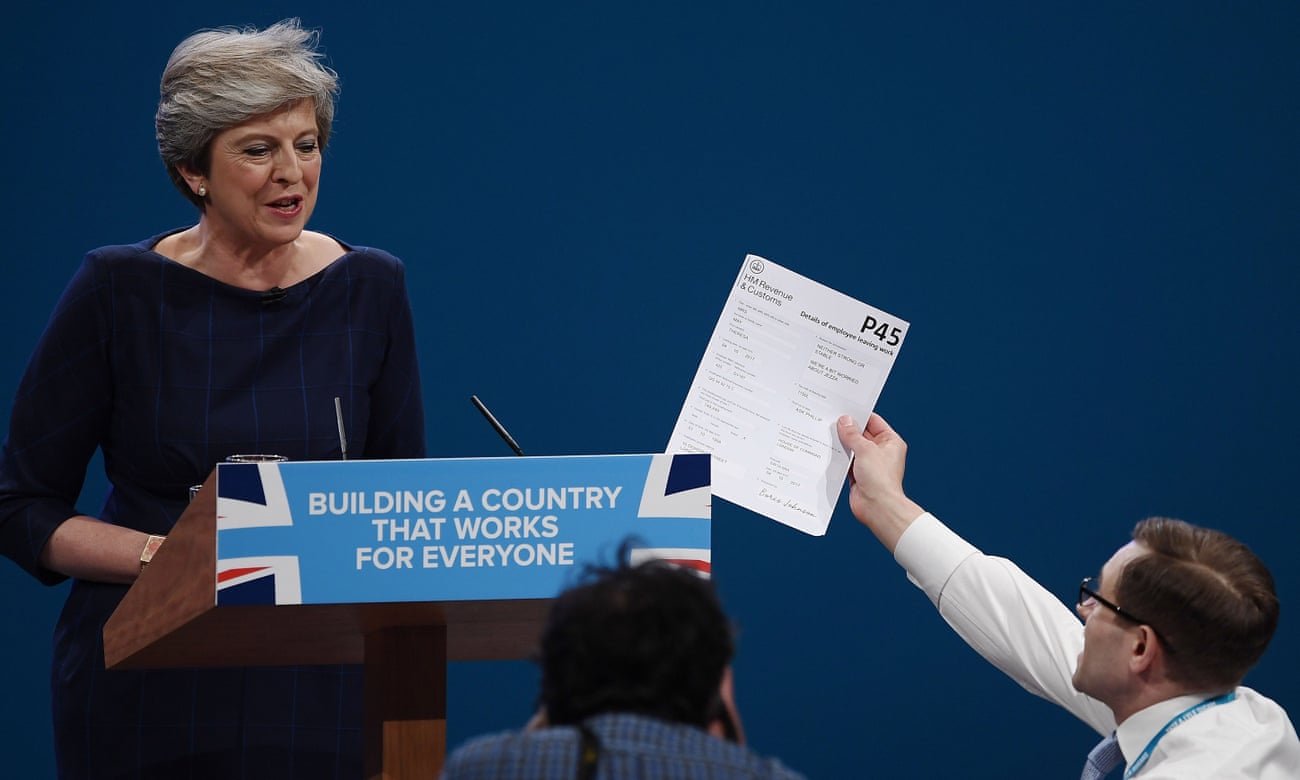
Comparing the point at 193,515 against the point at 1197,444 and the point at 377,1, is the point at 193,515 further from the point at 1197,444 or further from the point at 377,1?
the point at 1197,444

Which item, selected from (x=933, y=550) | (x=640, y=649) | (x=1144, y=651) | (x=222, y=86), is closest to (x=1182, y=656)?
(x=1144, y=651)

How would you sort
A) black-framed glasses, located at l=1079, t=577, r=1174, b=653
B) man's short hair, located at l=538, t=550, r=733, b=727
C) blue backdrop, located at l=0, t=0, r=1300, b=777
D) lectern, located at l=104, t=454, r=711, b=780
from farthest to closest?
blue backdrop, located at l=0, t=0, r=1300, b=777
black-framed glasses, located at l=1079, t=577, r=1174, b=653
lectern, located at l=104, t=454, r=711, b=780
man's short hair, located at l=538, t=550, r=733, b=727

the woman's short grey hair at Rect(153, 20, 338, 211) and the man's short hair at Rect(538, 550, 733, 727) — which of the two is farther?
the woman's short grey hair at Rect(153, 20, 338, 211)

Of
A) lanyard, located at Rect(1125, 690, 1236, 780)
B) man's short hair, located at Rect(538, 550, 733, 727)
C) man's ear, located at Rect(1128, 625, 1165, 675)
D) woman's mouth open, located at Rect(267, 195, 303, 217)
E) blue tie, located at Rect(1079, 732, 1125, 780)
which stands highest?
woman's mouth open, located at Rect(267, 195, 303, 217)

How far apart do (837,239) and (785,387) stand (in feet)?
5.17

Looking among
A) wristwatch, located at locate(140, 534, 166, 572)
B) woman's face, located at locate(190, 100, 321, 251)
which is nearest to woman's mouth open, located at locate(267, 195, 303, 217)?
woman's face, located at locate(190, 100, 321, 251)

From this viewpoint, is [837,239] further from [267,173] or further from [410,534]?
[410,534]

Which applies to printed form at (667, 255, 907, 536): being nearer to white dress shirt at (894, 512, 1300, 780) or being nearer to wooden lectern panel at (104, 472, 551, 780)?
white dress shirt at (894, 512, 1300, 780)

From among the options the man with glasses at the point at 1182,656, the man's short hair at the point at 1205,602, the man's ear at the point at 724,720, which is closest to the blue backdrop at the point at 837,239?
the man with glasses at the point at 1182,656

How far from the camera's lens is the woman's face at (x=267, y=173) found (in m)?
2.17

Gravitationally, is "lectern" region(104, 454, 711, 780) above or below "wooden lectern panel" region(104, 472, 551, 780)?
above

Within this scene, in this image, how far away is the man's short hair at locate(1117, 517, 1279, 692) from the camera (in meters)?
1.95

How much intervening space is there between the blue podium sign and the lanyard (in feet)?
2.37

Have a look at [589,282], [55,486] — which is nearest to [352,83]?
[589,282]
